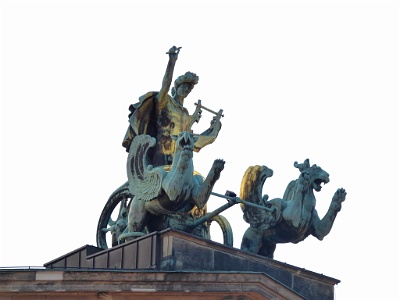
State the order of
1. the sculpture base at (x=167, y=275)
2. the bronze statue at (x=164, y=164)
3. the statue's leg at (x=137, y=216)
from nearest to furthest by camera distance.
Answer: the sculpture base at (x=167, y=275), the bronze statue at (x=164, y=164), the statue's leg at (x=137, y=216)

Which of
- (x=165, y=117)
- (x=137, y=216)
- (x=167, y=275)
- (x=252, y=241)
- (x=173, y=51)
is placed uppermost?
(x=173, y=51)

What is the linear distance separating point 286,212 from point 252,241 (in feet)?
4.59

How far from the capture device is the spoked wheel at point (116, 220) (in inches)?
2516

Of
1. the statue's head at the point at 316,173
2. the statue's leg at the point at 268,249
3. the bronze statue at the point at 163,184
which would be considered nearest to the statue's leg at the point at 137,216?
the bronze statue at the point at 163,184

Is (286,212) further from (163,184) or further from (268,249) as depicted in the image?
(163,184)

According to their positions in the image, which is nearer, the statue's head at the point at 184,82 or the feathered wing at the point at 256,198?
the feathered wing at the point at 256,198

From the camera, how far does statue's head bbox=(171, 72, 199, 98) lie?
64.1m

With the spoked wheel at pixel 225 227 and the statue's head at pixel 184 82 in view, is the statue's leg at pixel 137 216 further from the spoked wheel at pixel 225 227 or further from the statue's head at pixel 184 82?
the statue's head at pixel 184 82

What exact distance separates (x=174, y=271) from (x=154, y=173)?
474 cm

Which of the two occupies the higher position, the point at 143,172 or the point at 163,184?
the point at 143,172

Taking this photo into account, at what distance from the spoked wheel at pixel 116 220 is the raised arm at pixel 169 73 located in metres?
3.17

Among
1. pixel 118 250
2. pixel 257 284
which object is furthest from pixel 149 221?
pixel 257 284

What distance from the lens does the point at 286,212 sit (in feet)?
206

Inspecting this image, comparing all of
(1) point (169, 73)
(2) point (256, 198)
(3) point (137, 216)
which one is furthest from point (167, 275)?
(1) point (169, 73)
